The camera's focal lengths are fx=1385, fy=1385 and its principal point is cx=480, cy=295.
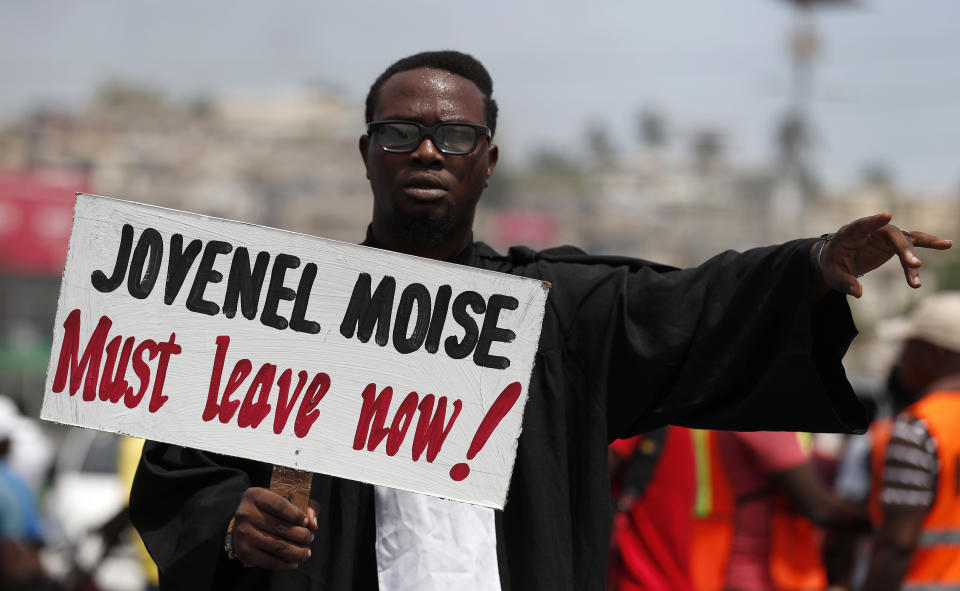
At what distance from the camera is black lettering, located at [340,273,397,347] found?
8.71ft

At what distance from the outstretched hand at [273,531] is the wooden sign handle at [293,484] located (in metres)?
0.03

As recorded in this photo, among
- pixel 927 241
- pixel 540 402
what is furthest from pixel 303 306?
pixel 927 241

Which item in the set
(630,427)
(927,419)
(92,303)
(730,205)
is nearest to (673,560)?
(927,419)

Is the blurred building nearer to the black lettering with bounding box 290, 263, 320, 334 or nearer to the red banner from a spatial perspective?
the red banner

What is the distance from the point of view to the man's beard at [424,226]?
2.86m

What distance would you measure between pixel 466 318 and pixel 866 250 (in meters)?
0.75

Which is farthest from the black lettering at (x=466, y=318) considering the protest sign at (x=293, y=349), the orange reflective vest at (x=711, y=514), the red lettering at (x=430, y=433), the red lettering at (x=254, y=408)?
the orange reflective vest at (x=711, y=514)

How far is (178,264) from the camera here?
2.69 metres

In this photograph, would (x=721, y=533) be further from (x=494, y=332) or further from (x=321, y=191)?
(x=321, y=191)

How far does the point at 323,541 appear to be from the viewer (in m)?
2.72

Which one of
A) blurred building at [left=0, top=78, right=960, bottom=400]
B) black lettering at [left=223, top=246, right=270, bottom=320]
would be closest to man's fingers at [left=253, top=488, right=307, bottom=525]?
black lettering at [left=223, top=246, right=270, bottom=320]

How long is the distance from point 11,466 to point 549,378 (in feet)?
18.7

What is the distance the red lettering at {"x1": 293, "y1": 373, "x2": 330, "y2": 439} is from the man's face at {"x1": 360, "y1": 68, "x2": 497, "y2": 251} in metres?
0.41

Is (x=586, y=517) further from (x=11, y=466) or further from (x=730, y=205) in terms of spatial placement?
(x=730, y=205)
